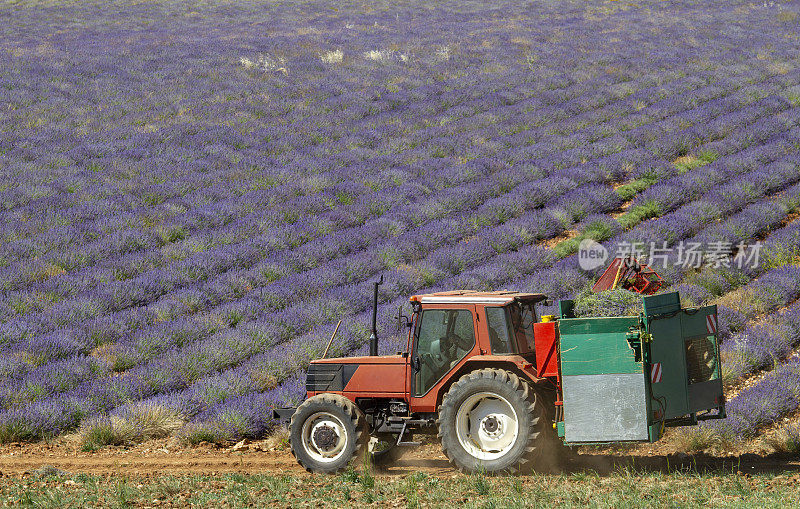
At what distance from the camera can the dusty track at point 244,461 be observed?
6895 millimetres

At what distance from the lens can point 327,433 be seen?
285 inches

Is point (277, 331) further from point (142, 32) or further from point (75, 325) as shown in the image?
point (142, 32)

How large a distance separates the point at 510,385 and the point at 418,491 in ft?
3.80

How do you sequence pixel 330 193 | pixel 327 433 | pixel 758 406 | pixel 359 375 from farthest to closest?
1. pixel 330 193
2. pixel 758 406
3. pixel 359 375
4. pixel 327 433

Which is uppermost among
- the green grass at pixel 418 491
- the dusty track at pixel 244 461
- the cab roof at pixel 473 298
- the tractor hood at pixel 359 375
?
the cab roof at pixel 473 298

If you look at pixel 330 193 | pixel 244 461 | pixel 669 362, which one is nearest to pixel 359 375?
pixel 244 461

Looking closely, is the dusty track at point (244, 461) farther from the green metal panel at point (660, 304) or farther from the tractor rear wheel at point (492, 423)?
the green metal panel at point (660, 304)

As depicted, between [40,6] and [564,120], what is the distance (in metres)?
24.9

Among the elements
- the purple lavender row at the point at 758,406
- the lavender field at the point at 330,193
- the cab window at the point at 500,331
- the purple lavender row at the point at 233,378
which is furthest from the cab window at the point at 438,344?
the purple lavender row at the point at 233,378

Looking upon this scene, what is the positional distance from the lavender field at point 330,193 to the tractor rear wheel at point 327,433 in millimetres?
1107

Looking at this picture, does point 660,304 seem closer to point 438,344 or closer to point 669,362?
point 669,362

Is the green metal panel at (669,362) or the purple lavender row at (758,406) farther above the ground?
the green metal panel at (669,362)

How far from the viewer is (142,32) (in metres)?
27.2

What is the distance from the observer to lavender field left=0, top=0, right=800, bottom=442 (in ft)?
30.1
